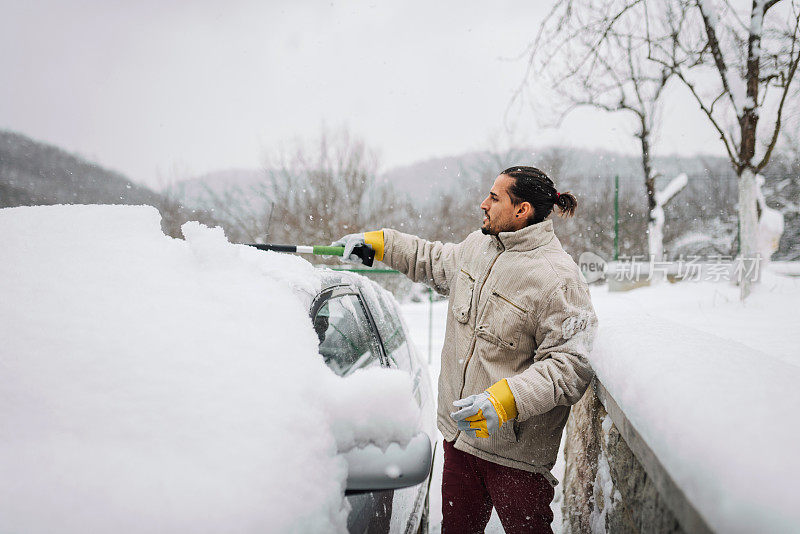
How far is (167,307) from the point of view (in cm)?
115

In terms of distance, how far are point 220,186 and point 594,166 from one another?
8.83 metres

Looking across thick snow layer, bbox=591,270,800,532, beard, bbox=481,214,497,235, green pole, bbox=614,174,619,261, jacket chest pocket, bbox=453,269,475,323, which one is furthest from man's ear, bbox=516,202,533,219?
green pole, bbox=614,174,619,261

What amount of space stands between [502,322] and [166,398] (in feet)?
4.03

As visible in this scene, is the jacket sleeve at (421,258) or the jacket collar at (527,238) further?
the jacket sleeve at (421,258)

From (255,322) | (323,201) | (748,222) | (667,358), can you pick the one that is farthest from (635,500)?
(323,201)

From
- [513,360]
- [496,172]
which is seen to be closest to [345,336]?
[513,360]

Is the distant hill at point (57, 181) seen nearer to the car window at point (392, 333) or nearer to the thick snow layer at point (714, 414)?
the car window at point (392, 333)

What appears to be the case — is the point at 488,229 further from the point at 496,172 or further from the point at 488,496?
the point at 496,172

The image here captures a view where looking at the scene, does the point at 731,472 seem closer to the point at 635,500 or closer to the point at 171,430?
the point at 635,500

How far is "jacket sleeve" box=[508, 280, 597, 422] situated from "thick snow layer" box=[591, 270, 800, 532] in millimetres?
69

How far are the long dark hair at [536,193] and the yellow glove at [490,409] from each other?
75 cm

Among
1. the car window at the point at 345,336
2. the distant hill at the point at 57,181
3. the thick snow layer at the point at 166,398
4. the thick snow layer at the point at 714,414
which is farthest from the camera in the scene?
the distant hill at the point at 57,181

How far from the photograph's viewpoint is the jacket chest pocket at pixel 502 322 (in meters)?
1.81

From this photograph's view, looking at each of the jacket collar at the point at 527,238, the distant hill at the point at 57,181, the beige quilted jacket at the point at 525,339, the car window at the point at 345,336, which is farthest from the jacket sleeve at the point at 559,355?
the distant hill at the point at 57,181
